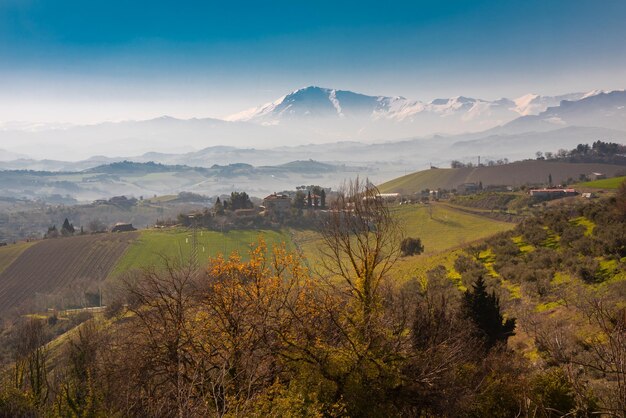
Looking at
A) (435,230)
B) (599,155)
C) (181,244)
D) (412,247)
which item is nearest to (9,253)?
(181,244)

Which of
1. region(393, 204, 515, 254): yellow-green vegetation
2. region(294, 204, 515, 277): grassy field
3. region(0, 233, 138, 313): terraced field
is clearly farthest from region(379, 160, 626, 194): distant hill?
region(0, 233, 138, 313): terraced field

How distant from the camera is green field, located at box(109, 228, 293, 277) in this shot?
221 ft

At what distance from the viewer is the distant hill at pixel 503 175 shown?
12312cm

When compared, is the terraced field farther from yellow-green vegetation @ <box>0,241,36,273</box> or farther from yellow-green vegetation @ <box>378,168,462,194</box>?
yellow-green vegetation @ <box>378,168,462,194</box>

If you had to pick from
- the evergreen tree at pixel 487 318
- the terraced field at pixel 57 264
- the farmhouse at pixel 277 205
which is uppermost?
the farmhouse at pixel 277 205

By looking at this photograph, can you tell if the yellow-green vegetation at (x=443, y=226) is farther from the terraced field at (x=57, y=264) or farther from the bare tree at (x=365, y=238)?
the terraced field at (x=57, y=264)

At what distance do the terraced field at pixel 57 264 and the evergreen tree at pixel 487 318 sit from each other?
62.7 m

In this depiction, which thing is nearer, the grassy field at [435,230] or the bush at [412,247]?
the bush at [412,247]

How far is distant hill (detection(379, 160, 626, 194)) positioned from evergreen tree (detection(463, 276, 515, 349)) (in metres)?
113

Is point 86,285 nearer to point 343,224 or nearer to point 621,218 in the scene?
point 343,224

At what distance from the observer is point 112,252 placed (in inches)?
2943

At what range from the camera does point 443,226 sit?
64.4m

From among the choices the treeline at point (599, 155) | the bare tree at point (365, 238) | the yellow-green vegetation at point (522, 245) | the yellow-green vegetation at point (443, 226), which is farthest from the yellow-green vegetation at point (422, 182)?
the bare tree at point (365, 238)

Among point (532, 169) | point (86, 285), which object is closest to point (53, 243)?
point (86, 285)
